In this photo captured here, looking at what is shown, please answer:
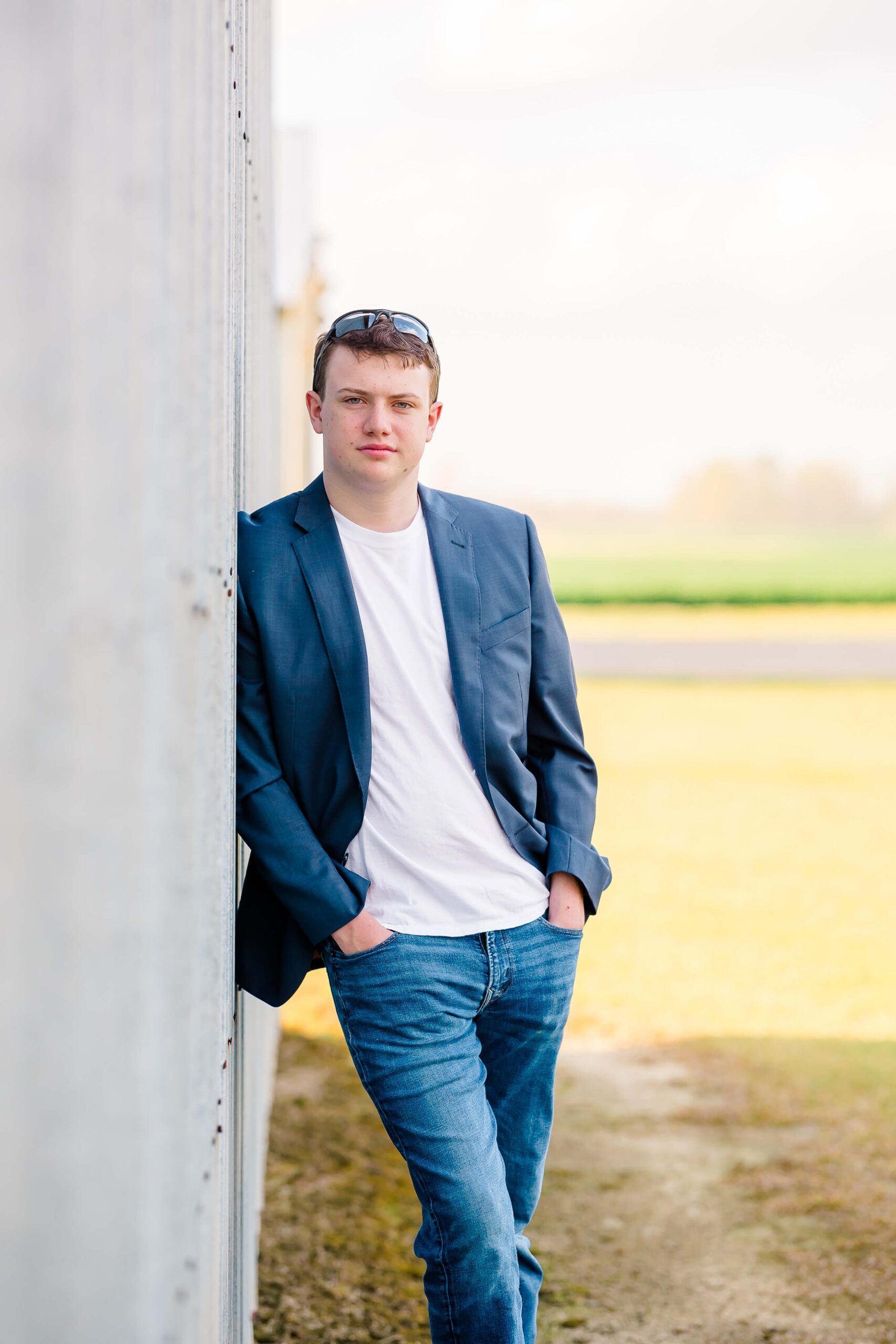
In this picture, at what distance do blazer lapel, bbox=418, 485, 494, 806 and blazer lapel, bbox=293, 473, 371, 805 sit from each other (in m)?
0.17

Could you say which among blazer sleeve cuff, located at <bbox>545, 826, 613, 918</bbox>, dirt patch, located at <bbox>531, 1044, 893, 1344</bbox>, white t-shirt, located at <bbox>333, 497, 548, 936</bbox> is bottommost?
dirt patch, located at <bbox>531, 1044, 893, 1344</bbox>

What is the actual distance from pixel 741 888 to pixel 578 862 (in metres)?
6.29

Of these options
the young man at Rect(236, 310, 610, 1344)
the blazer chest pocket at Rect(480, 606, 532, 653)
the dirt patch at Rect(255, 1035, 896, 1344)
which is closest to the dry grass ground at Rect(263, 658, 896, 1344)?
the dirt patch at Rect(255, 1035, 896, 1344)

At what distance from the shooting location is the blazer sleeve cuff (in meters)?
2.30

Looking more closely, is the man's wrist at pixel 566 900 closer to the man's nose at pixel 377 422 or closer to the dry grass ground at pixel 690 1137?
Answer: the man's nose at pixel 377 422

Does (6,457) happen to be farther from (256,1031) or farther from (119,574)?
(256,1031)

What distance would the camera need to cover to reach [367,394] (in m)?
2.14

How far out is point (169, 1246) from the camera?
1.31m

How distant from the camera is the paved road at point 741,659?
21766 mm

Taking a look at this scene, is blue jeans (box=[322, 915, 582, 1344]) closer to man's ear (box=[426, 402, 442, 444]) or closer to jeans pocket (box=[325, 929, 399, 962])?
jeans pocket (box=[325, 929, 399, 962])

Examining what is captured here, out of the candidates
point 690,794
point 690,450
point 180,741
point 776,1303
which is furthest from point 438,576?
point 690,450

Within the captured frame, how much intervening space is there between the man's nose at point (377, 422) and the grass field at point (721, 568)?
3581 centimetres

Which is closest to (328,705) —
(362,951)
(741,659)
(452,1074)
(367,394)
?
(362,951)

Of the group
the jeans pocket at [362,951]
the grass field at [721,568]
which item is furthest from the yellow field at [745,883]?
the grass field at [721,568]
